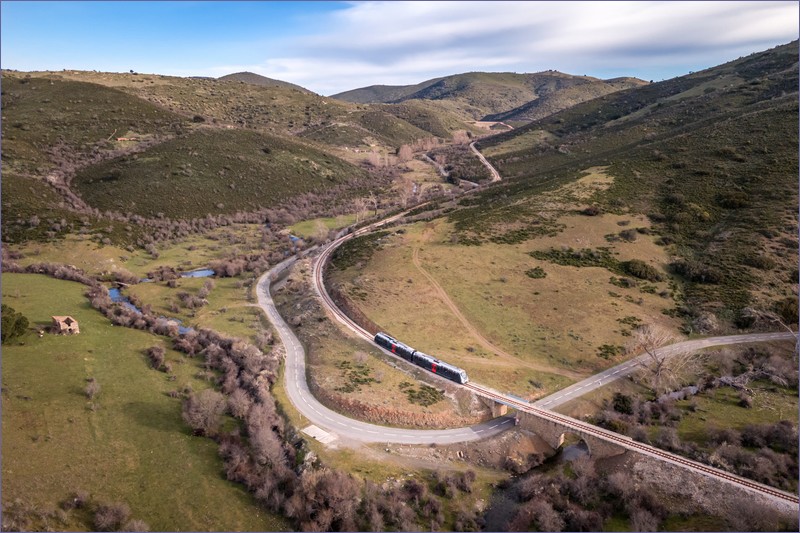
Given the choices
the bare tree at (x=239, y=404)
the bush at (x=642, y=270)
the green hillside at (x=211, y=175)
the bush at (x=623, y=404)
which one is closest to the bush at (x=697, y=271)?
the bush at (x=642, y=270)

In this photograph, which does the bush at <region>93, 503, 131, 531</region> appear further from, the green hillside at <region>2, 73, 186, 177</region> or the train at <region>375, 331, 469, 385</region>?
the green hillside at <region>2, 73, 186, 177</region>

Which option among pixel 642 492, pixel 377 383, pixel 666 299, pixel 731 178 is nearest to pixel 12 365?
pixel 377 383

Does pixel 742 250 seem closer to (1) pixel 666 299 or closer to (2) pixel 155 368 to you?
(1) pixel 666 299

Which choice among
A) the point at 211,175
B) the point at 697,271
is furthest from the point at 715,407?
the point at 211,175

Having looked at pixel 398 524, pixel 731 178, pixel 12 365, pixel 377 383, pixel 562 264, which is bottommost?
pixel 398 524

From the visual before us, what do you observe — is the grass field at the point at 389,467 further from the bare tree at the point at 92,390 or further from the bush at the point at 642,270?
the bush at the point at 642,270

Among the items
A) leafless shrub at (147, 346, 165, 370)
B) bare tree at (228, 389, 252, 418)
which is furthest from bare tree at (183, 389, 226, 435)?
leafless shrub at (147, 346, 165, 370)
